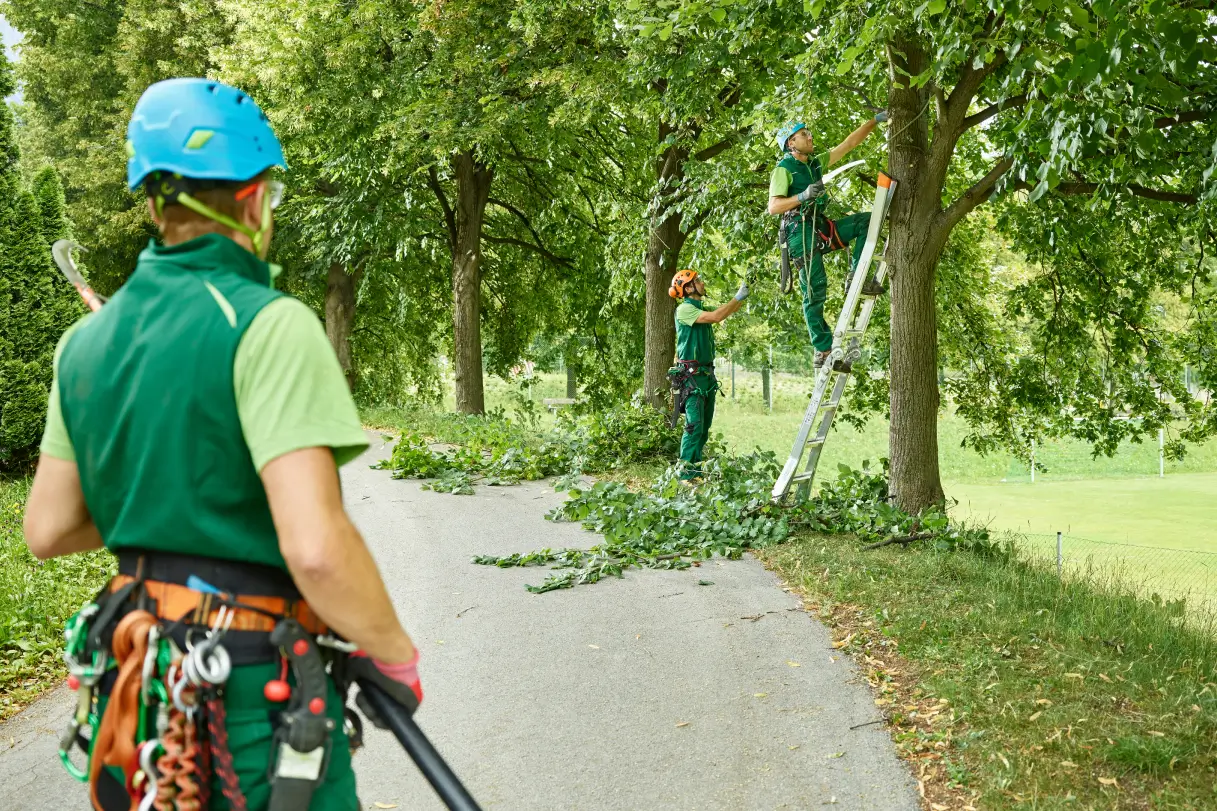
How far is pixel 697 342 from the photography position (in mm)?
11750

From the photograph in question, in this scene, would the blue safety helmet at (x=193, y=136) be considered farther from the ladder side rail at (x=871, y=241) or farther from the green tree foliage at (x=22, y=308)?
the green tree foliage at (x=22, y=308)

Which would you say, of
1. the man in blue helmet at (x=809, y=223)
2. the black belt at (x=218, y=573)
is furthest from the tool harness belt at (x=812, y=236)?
the black belt at (x=218, y=573)

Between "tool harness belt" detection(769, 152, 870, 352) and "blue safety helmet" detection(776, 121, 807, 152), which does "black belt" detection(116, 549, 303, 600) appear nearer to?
"tool harness belt" detection(769, 152, 870, 352)

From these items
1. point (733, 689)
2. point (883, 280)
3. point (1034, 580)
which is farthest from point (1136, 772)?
point (883, 280)

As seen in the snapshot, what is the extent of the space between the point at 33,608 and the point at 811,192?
720 centimetres

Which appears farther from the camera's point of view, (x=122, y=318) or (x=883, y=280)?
(x=883, y=280)

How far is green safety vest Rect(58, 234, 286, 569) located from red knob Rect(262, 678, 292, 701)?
0.79 feet

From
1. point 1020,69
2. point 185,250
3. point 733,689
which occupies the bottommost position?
point 733,689

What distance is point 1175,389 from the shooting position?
14617mm

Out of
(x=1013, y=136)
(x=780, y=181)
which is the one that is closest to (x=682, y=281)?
(x=780, y=181)

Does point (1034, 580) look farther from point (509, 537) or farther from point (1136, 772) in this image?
point (509, 537)

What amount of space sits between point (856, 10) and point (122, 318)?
8.43 m

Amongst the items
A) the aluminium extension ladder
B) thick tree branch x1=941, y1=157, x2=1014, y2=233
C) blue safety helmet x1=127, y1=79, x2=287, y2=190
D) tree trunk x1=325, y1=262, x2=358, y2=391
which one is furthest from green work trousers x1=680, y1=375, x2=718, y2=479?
tree trunk x1=325, y1=262, x2=358, y2=391

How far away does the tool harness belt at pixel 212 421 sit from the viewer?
1945 millimetres
